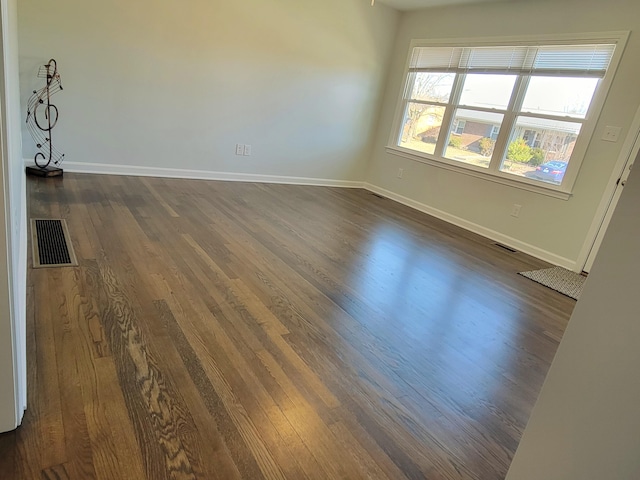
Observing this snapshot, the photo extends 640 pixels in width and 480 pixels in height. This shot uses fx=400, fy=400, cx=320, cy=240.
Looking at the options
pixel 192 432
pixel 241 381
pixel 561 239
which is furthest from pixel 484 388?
pixel 561 239

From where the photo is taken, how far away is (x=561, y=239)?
3906 mm

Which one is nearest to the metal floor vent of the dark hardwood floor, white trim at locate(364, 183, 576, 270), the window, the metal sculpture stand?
the dark hardwood floor

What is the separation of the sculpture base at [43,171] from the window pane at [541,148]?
4.61 meters

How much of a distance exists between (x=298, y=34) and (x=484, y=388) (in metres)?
4.52

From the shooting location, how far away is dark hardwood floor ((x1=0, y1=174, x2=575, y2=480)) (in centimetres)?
129

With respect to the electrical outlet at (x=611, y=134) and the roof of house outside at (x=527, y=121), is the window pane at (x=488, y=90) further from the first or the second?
the electrical outlet at (x=611, y=134)

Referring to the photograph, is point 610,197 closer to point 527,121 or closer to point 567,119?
point 567,119

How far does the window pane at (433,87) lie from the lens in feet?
16.4

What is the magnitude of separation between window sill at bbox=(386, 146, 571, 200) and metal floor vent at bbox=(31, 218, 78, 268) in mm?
4044

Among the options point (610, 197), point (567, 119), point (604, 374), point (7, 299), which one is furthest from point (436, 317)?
point (567, 119)

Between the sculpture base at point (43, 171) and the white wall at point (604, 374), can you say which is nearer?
the white wall at point (604, 374)

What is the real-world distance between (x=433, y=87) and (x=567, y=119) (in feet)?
5.89

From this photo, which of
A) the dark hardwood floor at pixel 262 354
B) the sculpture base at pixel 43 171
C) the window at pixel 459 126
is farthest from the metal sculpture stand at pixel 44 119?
the window at pixel 459 126

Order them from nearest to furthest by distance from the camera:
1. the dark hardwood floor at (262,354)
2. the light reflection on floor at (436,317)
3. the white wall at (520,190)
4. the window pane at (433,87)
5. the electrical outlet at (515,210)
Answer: the dark hardwood floor at (262,354) → the light reflection on floor at (436,317) → the white wall at (520,190) → the electrical outlet at (515,210) → the window pane at (433,87)
